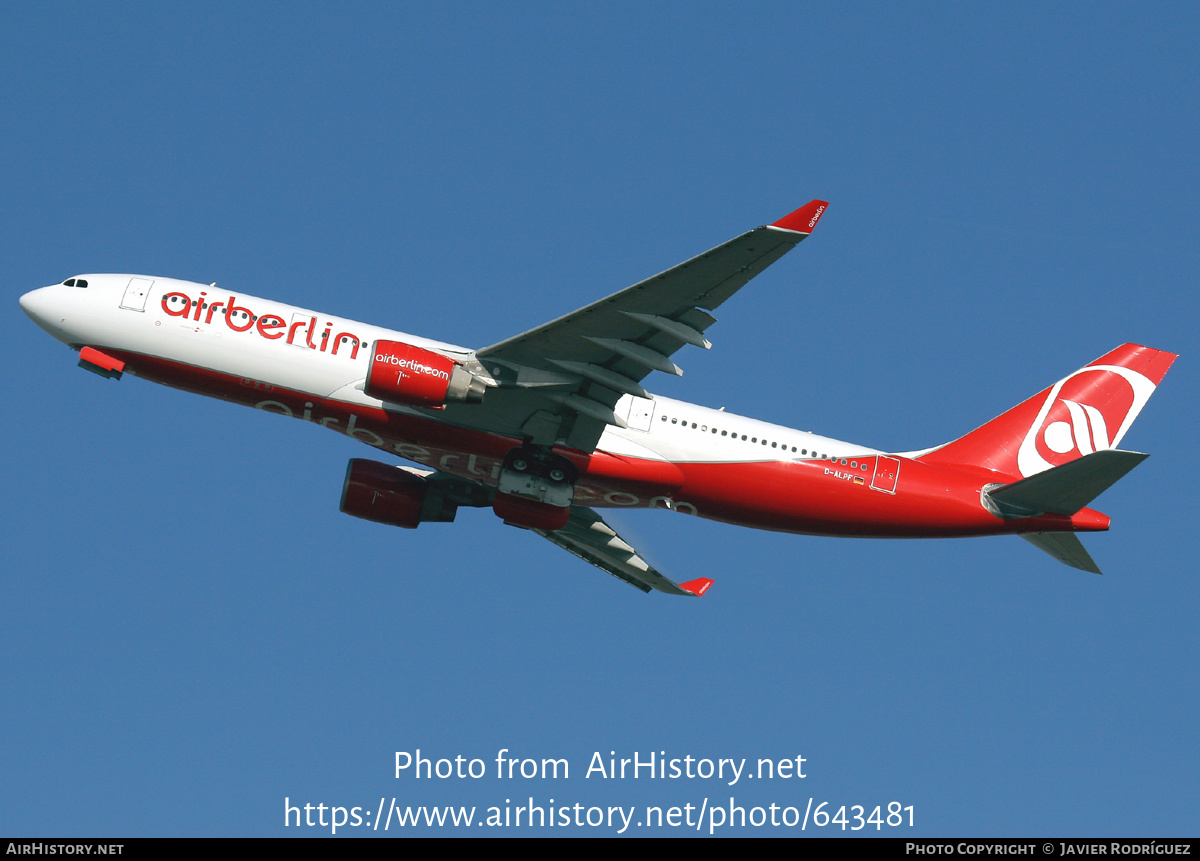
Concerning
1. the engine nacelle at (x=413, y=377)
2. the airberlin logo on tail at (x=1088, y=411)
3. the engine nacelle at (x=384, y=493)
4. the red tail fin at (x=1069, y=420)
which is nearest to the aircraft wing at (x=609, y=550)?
the engine nacelle at (x=384, y=493)

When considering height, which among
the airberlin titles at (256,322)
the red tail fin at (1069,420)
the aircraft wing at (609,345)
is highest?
the red tail fin at (1069,420)

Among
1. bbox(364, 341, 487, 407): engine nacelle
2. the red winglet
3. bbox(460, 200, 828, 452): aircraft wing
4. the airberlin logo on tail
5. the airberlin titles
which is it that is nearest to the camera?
the red winglet

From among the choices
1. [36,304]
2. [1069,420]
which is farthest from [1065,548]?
[36,304]

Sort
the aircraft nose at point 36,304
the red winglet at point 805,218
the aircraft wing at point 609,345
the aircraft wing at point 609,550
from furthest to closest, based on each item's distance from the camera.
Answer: the aircraft wing at point 609,550 → the aircraft nose at point 36,304 → the aircraft wing at point 609,345 → the red winglet at point 805,218

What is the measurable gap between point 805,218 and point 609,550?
15.5m

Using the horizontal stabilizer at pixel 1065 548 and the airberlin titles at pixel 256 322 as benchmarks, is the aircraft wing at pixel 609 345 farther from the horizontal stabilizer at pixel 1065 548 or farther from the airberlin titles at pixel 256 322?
the horizontal stabilizer at pixel 1065 548

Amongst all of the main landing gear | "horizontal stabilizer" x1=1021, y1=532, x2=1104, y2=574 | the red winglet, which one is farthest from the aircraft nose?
"horizontal stabilizer" x1=1021, y1=532, x2=1104, y2=574

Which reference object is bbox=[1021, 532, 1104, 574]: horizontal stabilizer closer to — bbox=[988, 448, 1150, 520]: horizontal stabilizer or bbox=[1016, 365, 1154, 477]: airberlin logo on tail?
bbox=[988, 448, 1150, 520]: horizontal stabilizer

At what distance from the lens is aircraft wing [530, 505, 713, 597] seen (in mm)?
37562

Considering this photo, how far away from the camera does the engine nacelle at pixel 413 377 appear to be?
29703 mm

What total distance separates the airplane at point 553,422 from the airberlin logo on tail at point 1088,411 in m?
2.68

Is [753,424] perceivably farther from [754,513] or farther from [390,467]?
[390,467]

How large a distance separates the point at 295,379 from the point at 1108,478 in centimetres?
2101

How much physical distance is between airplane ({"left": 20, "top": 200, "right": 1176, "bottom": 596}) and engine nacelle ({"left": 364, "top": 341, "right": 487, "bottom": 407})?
0.15 ft
